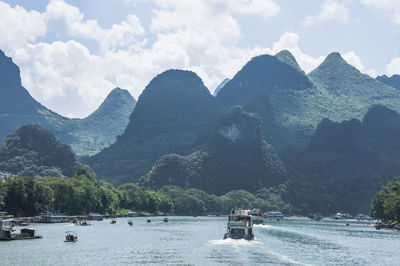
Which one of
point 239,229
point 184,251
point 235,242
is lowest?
point 184,251

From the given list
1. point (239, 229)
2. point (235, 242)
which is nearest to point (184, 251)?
point (235, 242)

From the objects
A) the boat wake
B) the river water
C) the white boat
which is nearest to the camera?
the river water

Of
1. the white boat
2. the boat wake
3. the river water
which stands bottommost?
the river water

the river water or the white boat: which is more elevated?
the white boat

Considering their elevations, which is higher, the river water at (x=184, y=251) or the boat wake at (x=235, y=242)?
the boat wake at (x=235, y=242)

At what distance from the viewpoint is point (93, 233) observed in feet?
576

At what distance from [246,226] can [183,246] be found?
2353 centimetres

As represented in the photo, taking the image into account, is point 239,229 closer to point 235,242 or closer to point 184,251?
point 235,242

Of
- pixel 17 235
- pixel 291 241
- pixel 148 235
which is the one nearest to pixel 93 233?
pixel 148 235

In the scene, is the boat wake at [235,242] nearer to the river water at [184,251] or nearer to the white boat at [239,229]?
the river water at [184,251]

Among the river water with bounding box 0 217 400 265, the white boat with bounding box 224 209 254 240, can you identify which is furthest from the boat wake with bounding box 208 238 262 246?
the white boat with bounding box 224 209 254 240

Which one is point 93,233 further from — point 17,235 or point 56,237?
point 17,235

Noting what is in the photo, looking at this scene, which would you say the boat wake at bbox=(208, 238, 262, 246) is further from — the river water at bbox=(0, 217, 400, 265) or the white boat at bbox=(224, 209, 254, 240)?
the white boat at bbox=(224, 209, 254, 240)

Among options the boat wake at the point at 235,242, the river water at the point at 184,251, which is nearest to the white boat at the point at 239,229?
the boat wake at the point at 235,242
